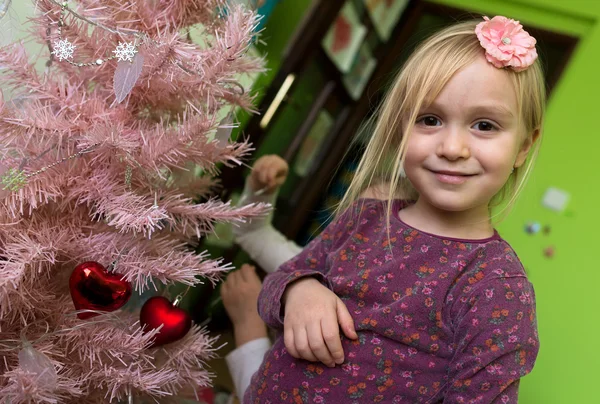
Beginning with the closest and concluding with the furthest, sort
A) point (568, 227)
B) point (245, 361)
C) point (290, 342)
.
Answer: point (290, 342), point (245, 361), point (568, 227)

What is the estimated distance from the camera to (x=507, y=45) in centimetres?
80

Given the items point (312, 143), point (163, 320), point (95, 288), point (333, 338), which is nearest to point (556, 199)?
point (312, 143)

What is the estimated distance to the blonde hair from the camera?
81 centimetres

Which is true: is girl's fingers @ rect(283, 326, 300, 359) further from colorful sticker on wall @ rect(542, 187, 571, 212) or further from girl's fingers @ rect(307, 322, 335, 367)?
colorful sticker on wall @ rect(542, 187, 571, 212)

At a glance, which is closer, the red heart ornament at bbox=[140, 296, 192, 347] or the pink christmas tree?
the pink christmas tree

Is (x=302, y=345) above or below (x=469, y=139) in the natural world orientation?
below

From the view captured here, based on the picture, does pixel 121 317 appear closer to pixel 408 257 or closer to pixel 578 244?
pixel 408 257

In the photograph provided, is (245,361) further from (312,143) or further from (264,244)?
(312,143)

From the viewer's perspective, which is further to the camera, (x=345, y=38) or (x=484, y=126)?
(x=345, y=38)

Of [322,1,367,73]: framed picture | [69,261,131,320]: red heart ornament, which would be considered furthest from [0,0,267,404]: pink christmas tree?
[322,1,367,73]: framed picture

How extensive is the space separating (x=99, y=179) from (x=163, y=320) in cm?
24

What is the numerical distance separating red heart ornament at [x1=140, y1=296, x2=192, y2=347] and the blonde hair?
0.33 metres

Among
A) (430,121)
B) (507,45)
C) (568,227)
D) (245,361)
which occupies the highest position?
(507,45)

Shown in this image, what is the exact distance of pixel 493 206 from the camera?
954mm
